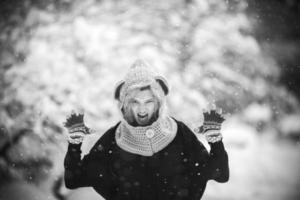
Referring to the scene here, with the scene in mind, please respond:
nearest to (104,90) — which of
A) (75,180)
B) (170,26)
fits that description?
(170,26)

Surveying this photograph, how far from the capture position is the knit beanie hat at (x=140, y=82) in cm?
211

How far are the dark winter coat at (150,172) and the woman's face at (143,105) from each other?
0.26m

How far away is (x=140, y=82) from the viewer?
210 centimetres

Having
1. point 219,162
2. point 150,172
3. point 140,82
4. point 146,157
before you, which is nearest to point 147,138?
point 146,157

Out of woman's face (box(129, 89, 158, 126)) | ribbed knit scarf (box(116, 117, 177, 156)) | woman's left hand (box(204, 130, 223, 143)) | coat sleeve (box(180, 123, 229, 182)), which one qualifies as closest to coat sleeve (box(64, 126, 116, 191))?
ribbed knit scarf (box(116, 117, 177, 156))

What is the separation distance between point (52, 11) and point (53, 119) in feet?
3.68

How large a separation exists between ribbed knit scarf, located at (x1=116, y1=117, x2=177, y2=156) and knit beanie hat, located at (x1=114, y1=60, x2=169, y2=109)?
0.66 feet

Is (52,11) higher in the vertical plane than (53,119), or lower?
higher

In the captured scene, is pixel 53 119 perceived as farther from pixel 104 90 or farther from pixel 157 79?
pixel 157 79

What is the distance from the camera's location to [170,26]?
3.12 m

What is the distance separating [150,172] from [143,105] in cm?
48

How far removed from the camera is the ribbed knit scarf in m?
2.15

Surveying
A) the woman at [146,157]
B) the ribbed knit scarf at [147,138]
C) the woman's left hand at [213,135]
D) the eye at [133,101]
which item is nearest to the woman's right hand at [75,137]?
the woman at [146,157]

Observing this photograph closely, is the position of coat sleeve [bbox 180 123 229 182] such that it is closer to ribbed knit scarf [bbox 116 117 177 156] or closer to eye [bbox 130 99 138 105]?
ribbed knit scarf [bbox 116 117 177 156]
